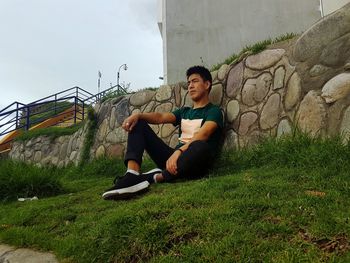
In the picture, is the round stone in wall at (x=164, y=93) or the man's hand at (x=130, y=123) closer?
the man's hand at (x=130, y=123)

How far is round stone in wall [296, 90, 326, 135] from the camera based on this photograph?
13.9 feet

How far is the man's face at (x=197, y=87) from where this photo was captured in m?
5.19

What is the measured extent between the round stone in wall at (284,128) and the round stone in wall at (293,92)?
16cm

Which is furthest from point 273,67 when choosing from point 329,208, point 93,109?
point 93,109

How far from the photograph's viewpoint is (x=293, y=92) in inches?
186

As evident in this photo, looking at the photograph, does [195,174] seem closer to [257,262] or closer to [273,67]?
[273,67]

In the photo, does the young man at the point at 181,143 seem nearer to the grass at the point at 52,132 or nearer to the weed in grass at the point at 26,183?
the weed in grass at the point at 26,183

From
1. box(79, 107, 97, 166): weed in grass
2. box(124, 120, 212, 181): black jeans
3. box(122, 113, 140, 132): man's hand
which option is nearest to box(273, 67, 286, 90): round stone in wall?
box(124, 120, 212, 181): black jeans

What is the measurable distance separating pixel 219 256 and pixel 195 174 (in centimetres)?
214

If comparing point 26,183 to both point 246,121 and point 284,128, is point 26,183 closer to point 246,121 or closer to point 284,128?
point 246,121

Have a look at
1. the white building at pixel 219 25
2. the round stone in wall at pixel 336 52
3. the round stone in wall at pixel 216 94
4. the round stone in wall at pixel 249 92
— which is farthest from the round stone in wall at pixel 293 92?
the white building at pixel 219 25

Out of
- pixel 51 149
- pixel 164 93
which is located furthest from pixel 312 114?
pixel 51 149

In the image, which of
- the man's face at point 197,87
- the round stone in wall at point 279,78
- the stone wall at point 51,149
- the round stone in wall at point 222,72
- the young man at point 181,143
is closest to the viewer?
the young man at point 181,143

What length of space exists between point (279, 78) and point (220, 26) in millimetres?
5447
